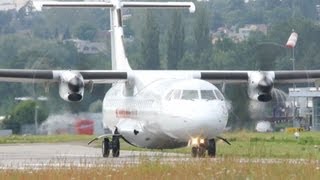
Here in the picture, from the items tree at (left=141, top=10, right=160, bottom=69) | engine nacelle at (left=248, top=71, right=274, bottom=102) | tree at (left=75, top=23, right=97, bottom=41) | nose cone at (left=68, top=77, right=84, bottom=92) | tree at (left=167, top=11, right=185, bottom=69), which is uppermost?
nose cone at (left=68, top=77, right=84, bottom=92)

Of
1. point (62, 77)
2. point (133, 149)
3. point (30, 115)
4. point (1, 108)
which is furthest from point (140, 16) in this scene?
point (62, 77)

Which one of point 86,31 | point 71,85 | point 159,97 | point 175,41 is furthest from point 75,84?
point 86,31

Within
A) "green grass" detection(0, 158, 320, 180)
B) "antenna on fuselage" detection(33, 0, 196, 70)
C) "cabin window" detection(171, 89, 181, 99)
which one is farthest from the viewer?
"antenna on fuselage" detection(33, 0, 196, 70)

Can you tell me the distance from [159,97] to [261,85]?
14.7 feet

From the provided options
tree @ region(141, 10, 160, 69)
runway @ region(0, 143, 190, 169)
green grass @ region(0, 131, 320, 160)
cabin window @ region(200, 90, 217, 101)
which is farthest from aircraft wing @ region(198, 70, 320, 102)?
tree @ region(141, 10, 160, 69)

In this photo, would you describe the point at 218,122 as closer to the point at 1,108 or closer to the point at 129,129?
the point at 129,129

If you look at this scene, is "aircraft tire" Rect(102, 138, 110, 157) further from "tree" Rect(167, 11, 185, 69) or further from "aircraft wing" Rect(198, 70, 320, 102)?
"tree" Rect(167, 11, 185, 69)

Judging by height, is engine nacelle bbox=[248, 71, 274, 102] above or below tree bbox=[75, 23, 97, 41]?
above

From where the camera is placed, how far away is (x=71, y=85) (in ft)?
121

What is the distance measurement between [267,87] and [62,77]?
6.52 meters

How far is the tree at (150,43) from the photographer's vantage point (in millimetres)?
79000

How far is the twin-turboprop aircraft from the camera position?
108ft

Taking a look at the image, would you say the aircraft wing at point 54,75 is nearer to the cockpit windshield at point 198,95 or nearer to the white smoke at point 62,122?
the cockpit windshield at point 198,95

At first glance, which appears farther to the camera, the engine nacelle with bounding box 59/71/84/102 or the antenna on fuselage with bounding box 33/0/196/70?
the antenna on fuselage with bounding box 33/0/196/70
